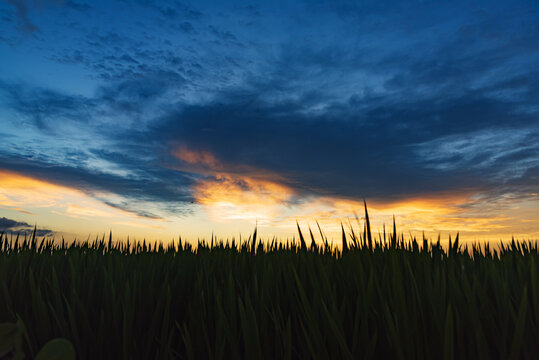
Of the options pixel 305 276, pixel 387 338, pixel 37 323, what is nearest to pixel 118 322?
pixel 37 323

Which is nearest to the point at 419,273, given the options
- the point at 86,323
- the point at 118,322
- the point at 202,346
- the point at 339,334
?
the point at 339,334

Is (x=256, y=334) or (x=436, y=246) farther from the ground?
(x=436, y=246)

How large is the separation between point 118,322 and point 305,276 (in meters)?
0.97

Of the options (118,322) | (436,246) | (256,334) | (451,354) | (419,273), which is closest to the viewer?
(451,354)

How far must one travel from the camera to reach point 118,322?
175 cm

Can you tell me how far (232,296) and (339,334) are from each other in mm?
532

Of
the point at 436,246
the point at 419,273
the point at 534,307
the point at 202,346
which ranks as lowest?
the point at 202,346

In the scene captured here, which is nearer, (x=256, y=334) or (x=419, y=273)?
(x=256, y=334)

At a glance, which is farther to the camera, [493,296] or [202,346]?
[493,296]

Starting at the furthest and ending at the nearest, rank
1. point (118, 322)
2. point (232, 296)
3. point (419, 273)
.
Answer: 1. point (419, 273)
2. point (118, 322)
3. point (232, 296)

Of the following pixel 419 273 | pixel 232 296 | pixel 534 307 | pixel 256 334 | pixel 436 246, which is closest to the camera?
pixel 256 334

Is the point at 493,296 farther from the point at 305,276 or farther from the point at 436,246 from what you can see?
the point at 305,276

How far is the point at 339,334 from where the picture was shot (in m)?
1.28

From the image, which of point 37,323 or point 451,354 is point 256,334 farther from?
point 37,323
